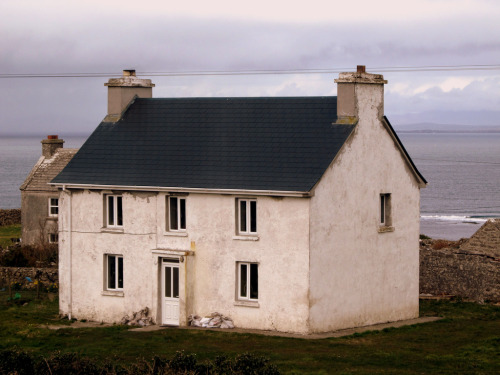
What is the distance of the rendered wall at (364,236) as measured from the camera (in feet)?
95.6

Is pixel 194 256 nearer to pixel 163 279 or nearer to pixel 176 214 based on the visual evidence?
pixel 163 279

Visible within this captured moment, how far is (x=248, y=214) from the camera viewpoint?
2970 cm

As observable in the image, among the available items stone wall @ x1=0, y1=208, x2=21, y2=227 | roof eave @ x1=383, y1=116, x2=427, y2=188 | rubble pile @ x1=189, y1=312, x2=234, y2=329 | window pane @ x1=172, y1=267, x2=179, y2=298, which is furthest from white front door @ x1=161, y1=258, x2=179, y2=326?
stone wall @ x1=0, y1=208, x2=21, y2=227

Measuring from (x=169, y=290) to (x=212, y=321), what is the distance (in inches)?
78.7

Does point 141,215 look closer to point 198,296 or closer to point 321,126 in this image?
point 198,296

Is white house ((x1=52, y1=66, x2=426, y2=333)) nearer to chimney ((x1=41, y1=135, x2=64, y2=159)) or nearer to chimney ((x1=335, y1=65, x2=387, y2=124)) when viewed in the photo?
A: chimney ((x1=335, y1=65, x2=387, y2=124))

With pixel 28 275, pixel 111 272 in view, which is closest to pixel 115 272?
pixel 111 272

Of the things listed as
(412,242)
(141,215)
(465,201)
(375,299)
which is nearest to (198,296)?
(141,215)

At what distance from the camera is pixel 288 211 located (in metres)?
28.9

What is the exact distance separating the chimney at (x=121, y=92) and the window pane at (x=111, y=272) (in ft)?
17.5

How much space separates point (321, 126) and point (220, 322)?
7.17 metres

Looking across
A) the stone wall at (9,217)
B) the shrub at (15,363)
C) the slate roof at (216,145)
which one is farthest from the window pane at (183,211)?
the stone wall at (9,217)

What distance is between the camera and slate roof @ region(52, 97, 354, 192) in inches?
1168

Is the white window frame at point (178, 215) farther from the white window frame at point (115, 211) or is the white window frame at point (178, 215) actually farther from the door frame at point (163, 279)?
the white window frame at point (115, 211)
